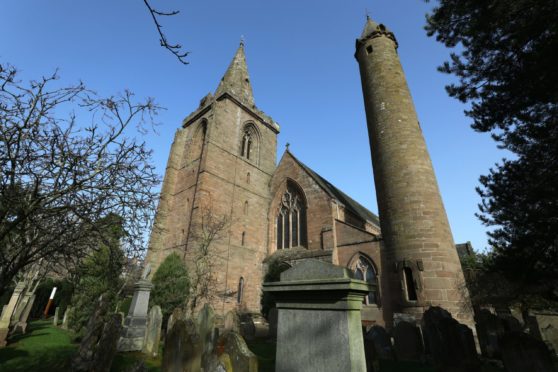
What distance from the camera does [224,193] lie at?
18.2 m

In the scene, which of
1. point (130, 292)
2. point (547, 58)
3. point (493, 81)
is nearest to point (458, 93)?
point (493, 81)

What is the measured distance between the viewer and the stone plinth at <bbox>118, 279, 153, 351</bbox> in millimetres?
8812

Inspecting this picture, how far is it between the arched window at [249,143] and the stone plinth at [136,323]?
13336 millimetres

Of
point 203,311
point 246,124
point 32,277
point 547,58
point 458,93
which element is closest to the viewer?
point 547,58

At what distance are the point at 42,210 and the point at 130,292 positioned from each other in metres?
15.7

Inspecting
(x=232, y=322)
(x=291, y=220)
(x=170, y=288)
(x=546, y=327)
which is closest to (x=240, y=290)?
(x=170, y=288)

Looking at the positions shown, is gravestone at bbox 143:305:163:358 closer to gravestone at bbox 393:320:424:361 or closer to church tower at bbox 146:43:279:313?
church tower at bbox 146:43:279:313

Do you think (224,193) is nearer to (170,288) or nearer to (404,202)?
(170,288)

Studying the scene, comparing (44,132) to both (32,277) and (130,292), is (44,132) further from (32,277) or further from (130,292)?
(130,292)

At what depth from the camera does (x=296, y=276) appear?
3.40m

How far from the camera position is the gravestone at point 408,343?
25.5 feet

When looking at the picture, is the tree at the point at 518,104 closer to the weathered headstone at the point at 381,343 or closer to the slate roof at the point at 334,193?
the weathered headstone at the point at 381,343

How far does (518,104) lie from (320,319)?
7.31 m

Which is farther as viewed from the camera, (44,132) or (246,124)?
(246,124)
